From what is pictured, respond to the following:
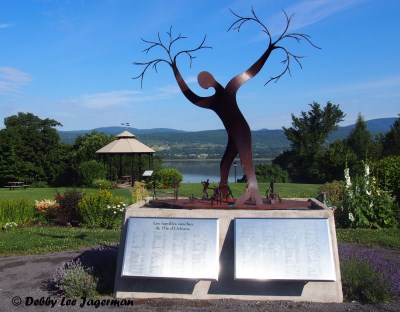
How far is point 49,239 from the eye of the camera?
1110 centimetres

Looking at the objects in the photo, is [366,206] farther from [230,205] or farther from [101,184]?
[101,184]

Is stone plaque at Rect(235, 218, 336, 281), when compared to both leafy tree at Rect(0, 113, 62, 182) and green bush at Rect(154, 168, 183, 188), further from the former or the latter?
leafy tree at Rect(0, 113, 62, 182)

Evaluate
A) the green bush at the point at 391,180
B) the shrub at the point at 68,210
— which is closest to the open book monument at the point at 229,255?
the shrub at the point at 68,210

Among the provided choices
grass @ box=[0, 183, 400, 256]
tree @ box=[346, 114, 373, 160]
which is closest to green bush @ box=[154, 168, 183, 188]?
grass @ box=[0, 183, 400, 256]

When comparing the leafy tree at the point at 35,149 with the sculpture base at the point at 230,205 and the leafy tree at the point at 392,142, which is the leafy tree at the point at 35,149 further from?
the sculpture base at the point at 230,205

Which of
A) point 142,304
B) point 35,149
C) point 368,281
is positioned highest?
point 35,149

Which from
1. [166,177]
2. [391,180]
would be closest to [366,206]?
[391,180]

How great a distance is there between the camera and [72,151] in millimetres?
50219

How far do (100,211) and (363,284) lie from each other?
8.78 m

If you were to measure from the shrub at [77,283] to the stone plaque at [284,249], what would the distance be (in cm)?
200

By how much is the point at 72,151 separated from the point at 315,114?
2839cm

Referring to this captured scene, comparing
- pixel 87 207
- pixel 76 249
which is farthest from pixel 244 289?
pixel 87 207

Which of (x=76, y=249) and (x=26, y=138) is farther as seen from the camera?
(x=26, y=138)

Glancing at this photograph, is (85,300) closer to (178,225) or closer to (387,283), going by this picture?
(178,225)
